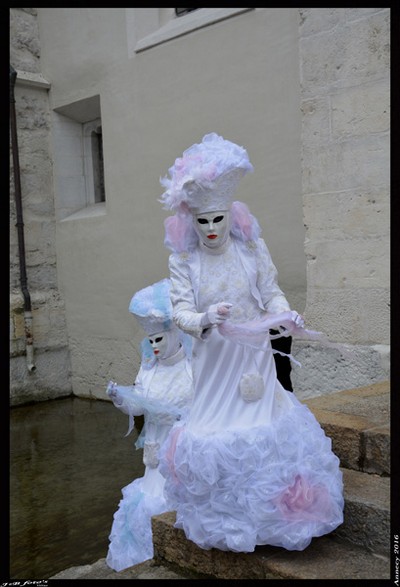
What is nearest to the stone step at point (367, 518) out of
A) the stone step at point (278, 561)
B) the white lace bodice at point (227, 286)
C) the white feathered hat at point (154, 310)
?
the stone step at point (278, 561)

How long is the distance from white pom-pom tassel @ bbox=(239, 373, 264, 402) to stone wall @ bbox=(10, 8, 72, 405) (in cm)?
620

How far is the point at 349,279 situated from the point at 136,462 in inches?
110

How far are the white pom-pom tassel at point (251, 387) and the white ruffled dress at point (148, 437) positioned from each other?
1145 mm

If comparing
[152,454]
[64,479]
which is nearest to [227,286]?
[152,454]

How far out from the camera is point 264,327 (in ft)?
8.54

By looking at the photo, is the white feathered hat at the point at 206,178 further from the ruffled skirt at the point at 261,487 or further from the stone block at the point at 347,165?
the stone block at the point at 347,165

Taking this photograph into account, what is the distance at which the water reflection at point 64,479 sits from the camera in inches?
180

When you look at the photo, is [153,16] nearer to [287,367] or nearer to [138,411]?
[287,367]

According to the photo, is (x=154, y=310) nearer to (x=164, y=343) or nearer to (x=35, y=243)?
(x=164, y=343)

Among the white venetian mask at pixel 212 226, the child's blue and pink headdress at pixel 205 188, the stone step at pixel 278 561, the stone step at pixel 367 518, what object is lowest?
the stone step at pixel 278 561

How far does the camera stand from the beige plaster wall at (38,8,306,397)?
229 inches

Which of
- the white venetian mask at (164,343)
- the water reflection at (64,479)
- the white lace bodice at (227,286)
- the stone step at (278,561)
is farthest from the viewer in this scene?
the water reflection at (64,479)
